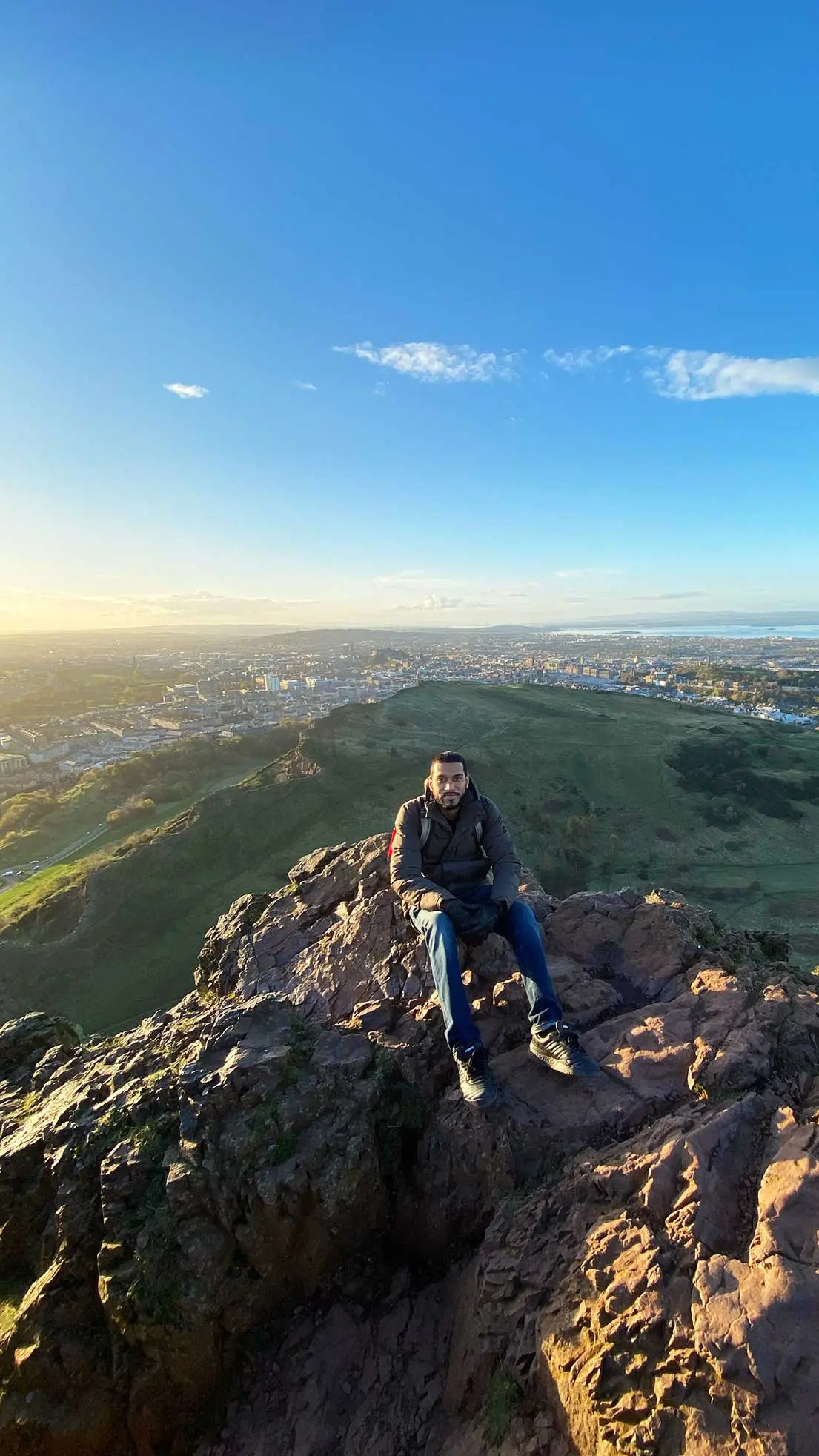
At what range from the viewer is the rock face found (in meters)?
3.46

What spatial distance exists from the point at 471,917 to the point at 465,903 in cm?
18

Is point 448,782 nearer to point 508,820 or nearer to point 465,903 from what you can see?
point 465,903

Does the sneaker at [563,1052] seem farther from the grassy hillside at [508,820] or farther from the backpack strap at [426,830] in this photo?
the grassy hillside at [508,820]

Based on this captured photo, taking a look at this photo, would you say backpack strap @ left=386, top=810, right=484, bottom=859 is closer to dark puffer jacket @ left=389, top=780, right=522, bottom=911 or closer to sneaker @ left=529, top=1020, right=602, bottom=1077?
dark puffer jacket @ left=389, top=780, right=522, bottom=911

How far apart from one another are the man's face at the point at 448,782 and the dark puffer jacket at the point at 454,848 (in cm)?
15

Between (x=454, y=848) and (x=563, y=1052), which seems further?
(x=454, y=848)

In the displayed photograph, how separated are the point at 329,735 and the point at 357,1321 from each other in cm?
4631

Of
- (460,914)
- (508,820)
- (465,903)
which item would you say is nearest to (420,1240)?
(460,914)

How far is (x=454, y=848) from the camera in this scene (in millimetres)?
6879

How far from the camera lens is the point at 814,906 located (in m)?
32.2

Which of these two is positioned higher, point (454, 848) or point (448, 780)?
point (448, 780)

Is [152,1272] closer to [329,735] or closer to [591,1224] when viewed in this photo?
[591,1224]

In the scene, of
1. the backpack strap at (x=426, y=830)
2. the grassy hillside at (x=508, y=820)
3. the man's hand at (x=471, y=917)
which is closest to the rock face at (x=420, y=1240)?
the man's hand at (x=471, y=917)

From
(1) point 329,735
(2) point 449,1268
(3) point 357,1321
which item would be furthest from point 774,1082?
(1) point 329,735
